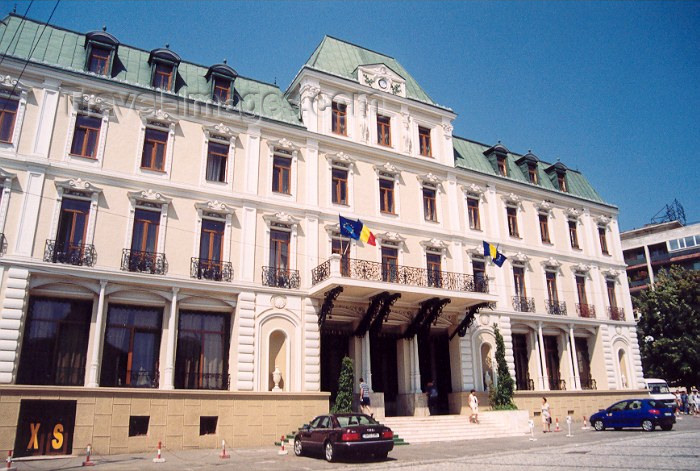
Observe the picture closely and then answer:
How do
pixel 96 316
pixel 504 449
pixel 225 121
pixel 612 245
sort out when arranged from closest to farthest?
pixel 504 449 < pixel 96 316 < pixel 225 121 < pixel 612 245

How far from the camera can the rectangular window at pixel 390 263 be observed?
2683 cm

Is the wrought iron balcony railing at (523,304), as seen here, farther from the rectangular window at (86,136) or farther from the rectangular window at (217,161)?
the rectangular window at (86,136)

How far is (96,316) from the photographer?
20.5 metres

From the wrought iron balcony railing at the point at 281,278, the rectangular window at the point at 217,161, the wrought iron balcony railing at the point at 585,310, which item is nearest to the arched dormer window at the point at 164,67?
the rectangular window at the point at 217,161

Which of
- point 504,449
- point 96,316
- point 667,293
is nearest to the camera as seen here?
point 504,449

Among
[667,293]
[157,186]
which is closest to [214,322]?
[157,186]

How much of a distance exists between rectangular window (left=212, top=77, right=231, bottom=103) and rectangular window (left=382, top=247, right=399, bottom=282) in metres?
10.7

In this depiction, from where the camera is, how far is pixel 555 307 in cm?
3312

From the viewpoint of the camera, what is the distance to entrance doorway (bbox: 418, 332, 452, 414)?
29016 mm

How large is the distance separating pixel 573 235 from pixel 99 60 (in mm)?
29826

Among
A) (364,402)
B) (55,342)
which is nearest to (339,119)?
(364,402)

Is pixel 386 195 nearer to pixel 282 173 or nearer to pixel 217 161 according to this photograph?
pixel 282 173

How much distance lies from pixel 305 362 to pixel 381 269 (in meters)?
6.01

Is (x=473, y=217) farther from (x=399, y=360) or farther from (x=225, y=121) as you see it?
(x=225, y=121)
